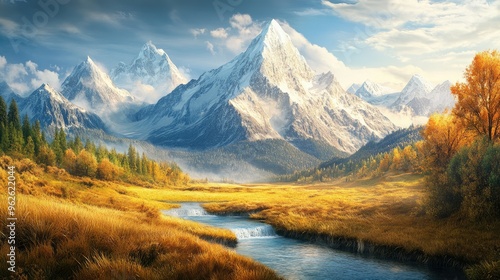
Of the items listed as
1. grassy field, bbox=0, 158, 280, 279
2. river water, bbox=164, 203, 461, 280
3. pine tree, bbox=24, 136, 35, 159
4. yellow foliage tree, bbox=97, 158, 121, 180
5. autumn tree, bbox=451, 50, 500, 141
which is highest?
autumn tree, bbox=451, 50, 500, 141

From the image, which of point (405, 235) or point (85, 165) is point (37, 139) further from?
point (405, 235)

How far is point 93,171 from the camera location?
10219cm

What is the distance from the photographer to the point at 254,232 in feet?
137

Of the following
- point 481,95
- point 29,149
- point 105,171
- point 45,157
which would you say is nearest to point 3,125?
point 29,149

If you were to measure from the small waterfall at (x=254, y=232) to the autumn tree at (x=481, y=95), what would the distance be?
25.2m

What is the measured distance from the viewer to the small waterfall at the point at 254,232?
40406 millimetres

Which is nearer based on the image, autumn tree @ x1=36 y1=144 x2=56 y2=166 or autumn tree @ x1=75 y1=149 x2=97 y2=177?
autumn tree @ x1=36 y1=144 x2=56 y2=166

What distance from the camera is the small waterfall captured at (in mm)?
40406

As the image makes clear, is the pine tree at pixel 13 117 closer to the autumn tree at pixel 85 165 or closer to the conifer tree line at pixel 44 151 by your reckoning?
the conifer tree line at pixel 44 151

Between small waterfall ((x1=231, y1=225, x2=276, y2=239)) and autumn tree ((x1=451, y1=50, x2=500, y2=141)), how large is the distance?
2522cm

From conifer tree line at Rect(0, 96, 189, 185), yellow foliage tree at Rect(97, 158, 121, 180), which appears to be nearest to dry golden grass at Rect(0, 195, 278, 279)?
conifer tree line at Rect(0, 96, 189, 185)

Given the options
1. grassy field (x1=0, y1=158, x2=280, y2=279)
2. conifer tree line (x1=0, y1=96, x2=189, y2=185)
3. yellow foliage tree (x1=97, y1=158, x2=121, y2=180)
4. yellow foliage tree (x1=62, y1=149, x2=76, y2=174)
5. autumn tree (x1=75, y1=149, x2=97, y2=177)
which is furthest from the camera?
yellow foliage tree (x1=97, y1=158, x2=121, y2=180)

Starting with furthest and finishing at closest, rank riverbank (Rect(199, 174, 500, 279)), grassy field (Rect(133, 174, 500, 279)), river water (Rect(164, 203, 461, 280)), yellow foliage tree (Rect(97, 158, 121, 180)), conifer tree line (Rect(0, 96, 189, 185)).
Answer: yellow foliage tree (Rect(97, 158, 121, 180)) → conifer tree line (Rect(0, 96, 189, 185)) → grassy field (Rect(133, 174, 500, 279)) → riverbank (Rect(199, 174, 500, 279)) → river water (Rect(164, 203, 461, 280))

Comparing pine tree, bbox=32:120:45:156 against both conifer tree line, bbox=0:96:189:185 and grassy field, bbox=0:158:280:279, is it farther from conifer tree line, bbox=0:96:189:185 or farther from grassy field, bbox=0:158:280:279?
grassy field, bbox=0:158:280:279
